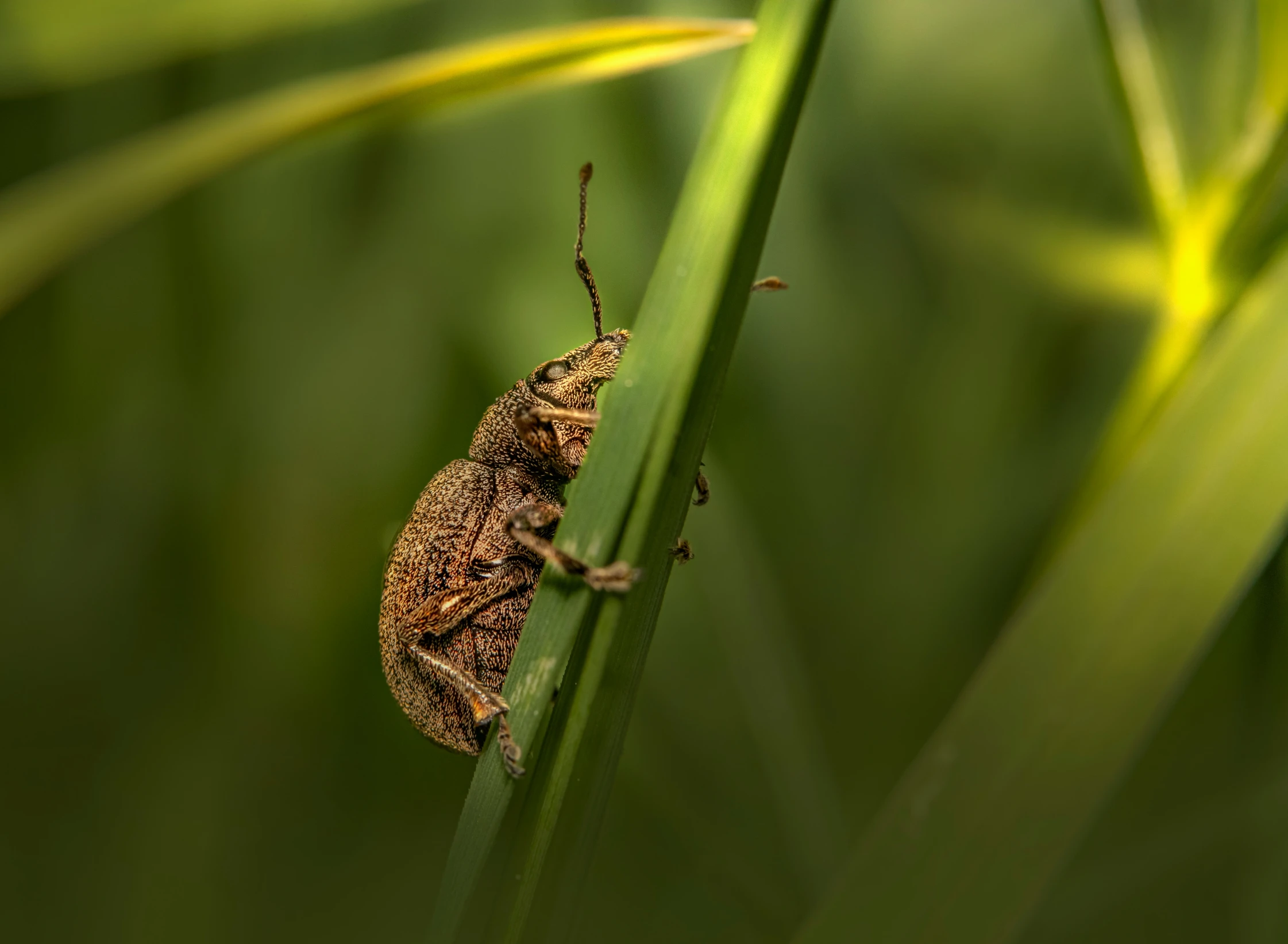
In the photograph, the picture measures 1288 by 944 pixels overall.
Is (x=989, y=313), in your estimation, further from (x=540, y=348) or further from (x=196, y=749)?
(x=196, y=749)

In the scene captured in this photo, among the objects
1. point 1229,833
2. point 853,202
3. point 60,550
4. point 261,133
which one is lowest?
point 60,550

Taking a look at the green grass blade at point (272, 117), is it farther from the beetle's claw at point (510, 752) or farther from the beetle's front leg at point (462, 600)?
the beetle's front leg at point (462, 600)

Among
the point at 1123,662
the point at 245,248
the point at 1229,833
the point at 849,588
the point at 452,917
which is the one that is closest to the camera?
the point at 1123,662

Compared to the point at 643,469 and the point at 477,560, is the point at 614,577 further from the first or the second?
the point at 477,560

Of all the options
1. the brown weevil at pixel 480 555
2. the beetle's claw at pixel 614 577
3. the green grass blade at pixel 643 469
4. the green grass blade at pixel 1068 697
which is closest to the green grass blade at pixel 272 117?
the green grass blade at pixel 643 469

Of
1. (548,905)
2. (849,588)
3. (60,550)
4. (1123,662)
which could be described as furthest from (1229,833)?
(60,550)

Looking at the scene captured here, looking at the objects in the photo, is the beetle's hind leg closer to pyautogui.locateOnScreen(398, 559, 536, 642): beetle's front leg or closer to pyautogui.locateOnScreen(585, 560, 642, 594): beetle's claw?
pyautogui.locateOnScreen(398, 559, 536, 642): beetle's front leg

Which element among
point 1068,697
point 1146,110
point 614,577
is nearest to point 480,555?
point 614,577

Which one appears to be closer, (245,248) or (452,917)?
(452,917)
